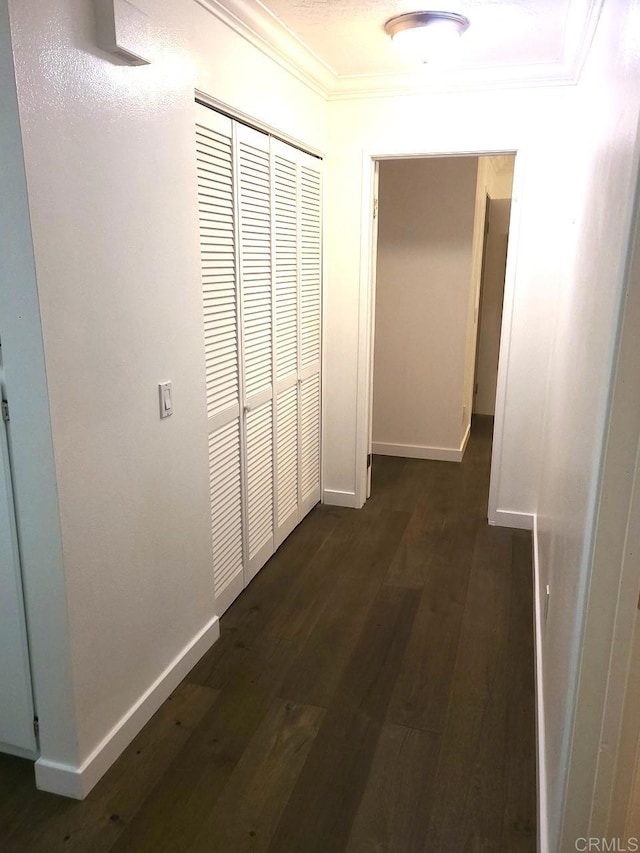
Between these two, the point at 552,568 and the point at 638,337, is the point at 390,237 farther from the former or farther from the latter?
the point at 638,337

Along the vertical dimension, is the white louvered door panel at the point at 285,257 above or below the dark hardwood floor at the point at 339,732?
above

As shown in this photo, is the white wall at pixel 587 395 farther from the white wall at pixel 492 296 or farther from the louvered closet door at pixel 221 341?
the white wall at pixel 492 296

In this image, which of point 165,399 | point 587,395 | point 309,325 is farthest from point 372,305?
point 587,395

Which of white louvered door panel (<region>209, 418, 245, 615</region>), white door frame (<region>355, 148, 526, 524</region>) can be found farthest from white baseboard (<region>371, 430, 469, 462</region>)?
white louvered door panel (<region>209, 418, 245, 615</region>)

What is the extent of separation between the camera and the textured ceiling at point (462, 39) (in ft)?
7.59

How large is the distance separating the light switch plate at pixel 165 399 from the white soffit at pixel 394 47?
1288 mm

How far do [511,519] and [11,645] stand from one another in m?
2.71

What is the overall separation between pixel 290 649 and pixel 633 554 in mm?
1622

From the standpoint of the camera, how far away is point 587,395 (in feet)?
5.06

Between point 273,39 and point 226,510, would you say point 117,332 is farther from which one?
point 273,39

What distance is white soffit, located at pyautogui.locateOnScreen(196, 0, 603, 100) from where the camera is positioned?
232 cm

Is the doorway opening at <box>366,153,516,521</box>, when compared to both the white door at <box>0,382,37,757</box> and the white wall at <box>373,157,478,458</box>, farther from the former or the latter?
A: the white door at <box>0,382,37,757</box>

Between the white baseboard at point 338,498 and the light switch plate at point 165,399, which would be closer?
the light switch plate at point 165,399

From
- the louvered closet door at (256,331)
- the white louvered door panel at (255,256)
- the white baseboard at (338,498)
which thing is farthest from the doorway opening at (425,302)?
the white louvered door panel at (255,256)
